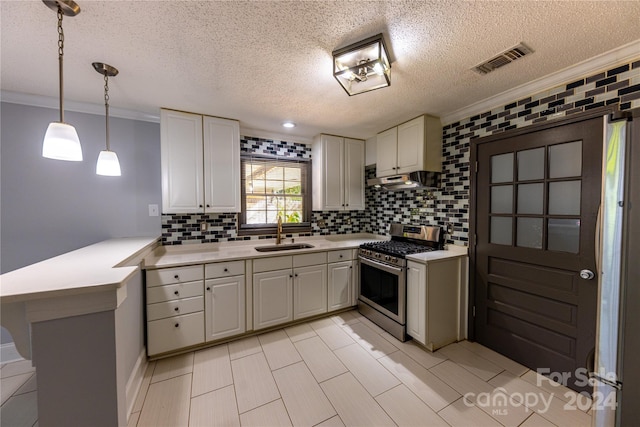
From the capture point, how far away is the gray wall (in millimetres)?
2061

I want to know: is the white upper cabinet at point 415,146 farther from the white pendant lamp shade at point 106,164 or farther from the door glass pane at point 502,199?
the white pendant lamp shade at point 106,164

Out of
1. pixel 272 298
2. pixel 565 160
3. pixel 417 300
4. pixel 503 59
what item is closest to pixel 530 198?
pixel 565 160

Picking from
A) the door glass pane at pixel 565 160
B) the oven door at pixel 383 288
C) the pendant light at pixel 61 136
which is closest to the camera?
the pendant light at pixel 61 136

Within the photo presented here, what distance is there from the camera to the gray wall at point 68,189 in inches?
81.1

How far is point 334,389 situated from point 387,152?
99.3 inches

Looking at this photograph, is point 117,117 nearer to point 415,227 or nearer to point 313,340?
point 313,340

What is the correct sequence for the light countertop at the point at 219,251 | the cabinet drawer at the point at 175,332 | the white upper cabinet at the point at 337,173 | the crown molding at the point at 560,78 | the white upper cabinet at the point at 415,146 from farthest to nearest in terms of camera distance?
1. the white upper cabinet at the point at 337,173
2. the white upper cabinet at the point at 415,146
3. the light countertop at the point at 219,251
4. the cabinet drawer at the point at 175,332
5. the crown molding at the point at 560,78

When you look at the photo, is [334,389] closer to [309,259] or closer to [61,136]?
[309,259]

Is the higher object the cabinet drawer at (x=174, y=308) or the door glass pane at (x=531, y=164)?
the door glass pane at (x=531, y=164)

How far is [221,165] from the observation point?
8.50 ft

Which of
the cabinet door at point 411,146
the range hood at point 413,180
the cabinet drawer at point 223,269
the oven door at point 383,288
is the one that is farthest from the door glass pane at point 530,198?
the cabinet drawer at point 223,269

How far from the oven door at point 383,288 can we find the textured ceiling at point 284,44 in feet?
5.61

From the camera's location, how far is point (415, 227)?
2.89m

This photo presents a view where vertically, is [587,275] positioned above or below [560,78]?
below
